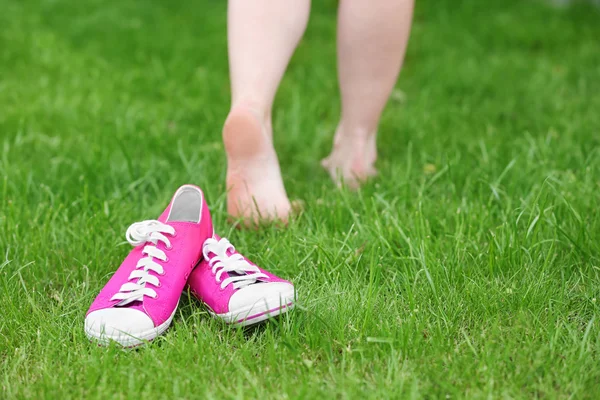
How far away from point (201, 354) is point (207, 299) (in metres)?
0.18

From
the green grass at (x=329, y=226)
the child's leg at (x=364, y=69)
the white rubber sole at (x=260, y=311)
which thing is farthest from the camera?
the child's leg at (x=364, y=69)

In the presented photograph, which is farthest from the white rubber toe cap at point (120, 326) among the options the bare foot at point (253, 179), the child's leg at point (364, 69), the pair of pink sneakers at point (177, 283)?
the child's leg at point (364, 69)

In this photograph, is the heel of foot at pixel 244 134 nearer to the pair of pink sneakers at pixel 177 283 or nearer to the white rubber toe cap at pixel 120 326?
the pair of pink sneakers at pixel 177 283

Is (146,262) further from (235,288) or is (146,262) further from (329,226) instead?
(329,226)

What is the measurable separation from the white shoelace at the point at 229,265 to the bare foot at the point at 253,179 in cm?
29

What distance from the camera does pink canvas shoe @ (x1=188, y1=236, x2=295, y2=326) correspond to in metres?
1.35

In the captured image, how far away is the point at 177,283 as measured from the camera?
1.43 m

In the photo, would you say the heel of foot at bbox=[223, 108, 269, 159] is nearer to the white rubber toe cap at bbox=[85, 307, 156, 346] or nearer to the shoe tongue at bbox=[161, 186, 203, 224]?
the shoe tongue at bbox=[161, 186, 203, 224]

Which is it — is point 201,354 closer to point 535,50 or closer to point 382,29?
point 382,29

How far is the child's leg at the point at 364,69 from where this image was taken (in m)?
1.91

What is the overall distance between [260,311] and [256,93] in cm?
66

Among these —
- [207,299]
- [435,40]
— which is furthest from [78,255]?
[435,40]

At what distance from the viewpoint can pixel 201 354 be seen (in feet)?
4.20

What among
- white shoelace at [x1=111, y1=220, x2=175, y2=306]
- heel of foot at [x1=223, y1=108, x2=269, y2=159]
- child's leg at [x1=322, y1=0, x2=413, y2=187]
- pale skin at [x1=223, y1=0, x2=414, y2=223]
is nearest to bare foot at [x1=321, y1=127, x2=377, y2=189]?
child's leg at [x1=322, y1=0, x2=413, y2=187]
